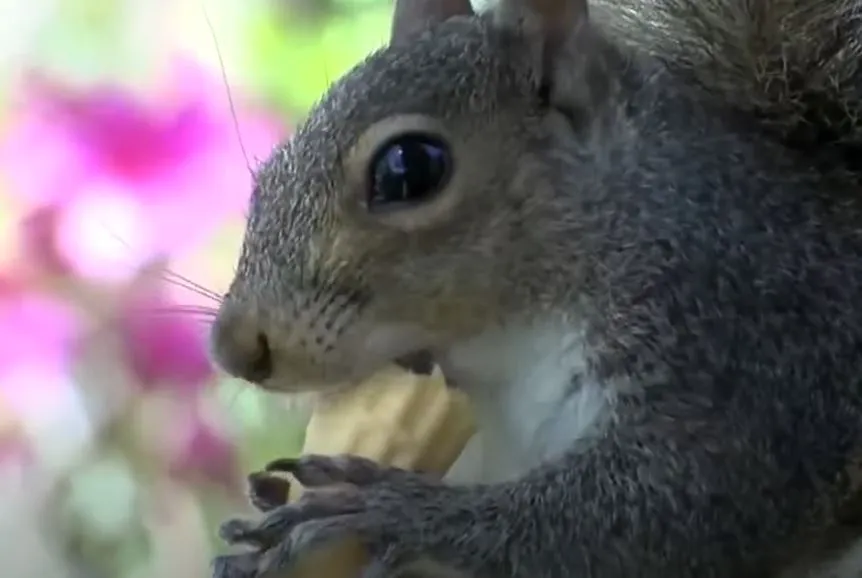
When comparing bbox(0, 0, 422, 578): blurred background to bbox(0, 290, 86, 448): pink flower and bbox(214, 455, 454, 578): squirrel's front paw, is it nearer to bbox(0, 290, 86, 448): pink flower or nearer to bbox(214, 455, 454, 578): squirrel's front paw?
bbox(0, 290, 86, 448): pink flower

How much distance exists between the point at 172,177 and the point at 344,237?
1.78ft

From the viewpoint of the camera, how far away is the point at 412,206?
2.90 ft

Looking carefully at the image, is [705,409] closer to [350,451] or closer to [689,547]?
[689,547]

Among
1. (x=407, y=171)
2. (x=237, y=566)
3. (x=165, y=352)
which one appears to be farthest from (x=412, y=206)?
(x=165, y=352)

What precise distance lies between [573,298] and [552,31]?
0.56ft

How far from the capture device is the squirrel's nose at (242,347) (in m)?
0.87

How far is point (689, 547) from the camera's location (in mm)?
861

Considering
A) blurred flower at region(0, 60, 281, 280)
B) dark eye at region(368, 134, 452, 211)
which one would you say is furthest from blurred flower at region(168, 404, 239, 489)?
dark eye at region(368, 134, 452, 211)

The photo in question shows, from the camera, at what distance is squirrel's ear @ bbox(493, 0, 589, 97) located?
92 centimetres

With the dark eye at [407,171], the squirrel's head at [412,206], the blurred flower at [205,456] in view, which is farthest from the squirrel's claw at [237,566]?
the blurred flower at [205,456]

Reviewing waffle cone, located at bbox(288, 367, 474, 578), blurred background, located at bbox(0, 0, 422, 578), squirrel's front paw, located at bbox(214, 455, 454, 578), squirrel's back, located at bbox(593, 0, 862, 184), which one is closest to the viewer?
squirrel's front paw, located at bbox(214, 455, 454, 578)

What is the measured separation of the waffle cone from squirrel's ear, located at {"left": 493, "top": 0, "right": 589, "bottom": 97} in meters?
0.28

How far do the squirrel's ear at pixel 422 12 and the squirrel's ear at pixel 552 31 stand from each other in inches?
3.3

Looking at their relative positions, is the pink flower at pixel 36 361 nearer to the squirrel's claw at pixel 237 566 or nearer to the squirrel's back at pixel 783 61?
the squirrel's claw at pixel 237 566
